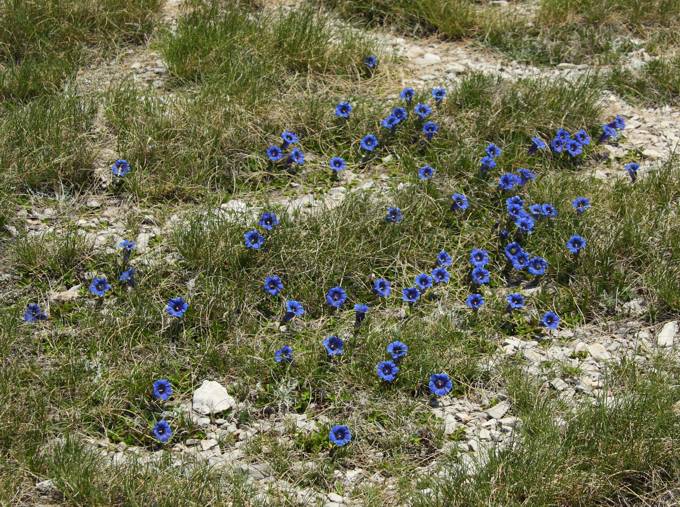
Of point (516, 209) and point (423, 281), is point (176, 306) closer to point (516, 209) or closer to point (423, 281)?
point (423, 281)

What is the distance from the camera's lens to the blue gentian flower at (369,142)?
18.9ft

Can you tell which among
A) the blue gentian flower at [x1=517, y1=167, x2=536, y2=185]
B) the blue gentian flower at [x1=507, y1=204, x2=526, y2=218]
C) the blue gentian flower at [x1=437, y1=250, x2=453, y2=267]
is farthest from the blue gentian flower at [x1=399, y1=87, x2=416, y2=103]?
the blue gentian flower at [x1=437, y1=250, x2=453, y2=267]

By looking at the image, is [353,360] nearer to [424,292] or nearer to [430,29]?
[424,292]

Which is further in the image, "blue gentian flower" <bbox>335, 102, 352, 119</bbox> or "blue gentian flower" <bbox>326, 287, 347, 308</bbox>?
"blue gentian flower" <bbox>335, 102, 352, 119</bbox>

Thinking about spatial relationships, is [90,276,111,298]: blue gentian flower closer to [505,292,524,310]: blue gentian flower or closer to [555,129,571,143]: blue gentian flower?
[505,292,524,310]: blue gentian flower

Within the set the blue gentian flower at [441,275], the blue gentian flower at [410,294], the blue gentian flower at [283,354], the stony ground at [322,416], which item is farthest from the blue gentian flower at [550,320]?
the blue gentian flower at [283,354]

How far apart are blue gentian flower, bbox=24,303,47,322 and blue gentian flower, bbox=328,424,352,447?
1646 millimetres

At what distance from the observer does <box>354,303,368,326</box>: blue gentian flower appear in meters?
4.73

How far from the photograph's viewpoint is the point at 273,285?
4.86m

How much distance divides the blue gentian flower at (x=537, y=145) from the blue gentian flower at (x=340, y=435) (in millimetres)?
2511

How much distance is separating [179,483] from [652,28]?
17.1 ft

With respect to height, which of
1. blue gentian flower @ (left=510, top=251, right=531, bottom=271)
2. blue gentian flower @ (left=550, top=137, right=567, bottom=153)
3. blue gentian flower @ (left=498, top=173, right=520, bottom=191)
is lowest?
blue gentian flower @ (left=510, top=251, right=531, bottom=271)

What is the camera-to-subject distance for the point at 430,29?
23.3 feet

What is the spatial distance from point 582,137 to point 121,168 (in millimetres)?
2929
